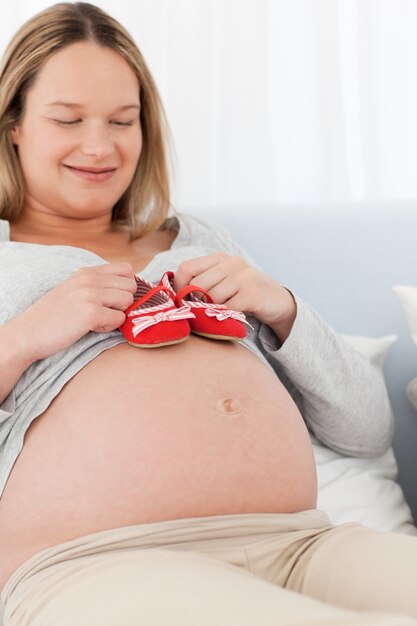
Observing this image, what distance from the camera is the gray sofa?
166 cm

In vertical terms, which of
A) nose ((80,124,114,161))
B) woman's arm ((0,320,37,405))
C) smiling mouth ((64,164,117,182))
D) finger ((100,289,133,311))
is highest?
nose ((80,124,114,161))

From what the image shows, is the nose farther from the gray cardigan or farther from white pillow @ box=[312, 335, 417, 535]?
white pillow @ box=[312, 335, 417, 535]

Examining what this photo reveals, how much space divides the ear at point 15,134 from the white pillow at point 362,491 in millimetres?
736

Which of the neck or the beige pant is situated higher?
the neck

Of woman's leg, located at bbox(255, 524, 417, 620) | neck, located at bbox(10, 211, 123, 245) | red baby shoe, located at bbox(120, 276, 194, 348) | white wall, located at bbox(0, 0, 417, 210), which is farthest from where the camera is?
white wall, located at bbox(0, 0, 417, 210)

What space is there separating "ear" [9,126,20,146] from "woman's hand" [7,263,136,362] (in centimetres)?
46

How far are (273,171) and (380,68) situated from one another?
0.37 meters

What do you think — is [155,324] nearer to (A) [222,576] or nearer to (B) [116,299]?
(B) [116,299]

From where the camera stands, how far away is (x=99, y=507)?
42.3 inches

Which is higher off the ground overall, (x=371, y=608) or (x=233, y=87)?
(x=233, y=87)

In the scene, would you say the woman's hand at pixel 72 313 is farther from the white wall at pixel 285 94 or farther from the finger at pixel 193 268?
the white wall at pixel 285 94

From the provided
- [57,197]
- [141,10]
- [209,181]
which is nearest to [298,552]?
[57,197]

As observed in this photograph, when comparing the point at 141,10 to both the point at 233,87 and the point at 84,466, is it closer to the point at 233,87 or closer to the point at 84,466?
the point at 233,87

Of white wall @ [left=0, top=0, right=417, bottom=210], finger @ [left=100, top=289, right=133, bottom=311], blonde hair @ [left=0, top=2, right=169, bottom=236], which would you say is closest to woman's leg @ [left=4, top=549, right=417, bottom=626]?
finger @ [left=100, top=289, right=133, bottom=311]
